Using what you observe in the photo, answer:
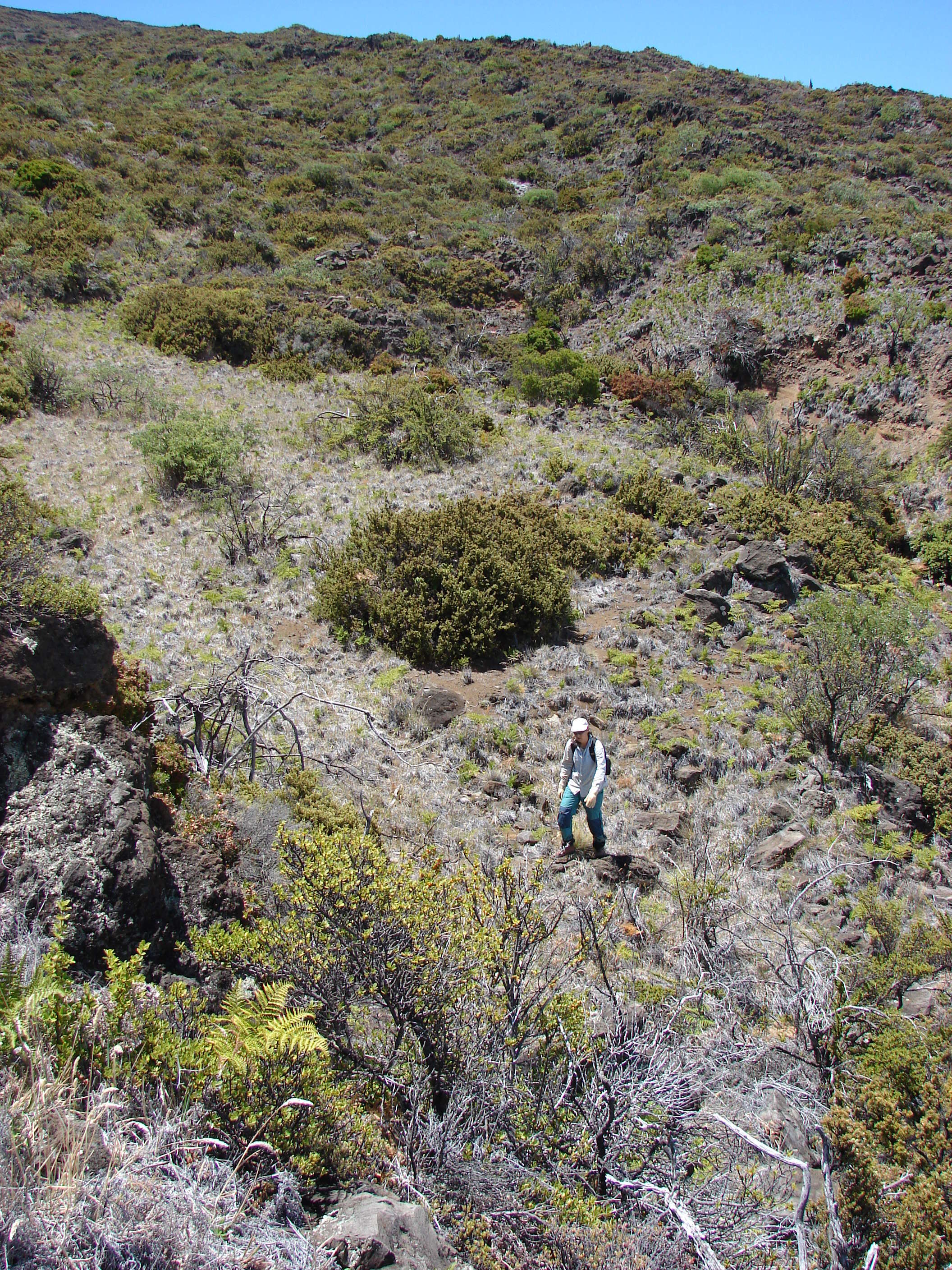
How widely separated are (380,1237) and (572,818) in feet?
11.6

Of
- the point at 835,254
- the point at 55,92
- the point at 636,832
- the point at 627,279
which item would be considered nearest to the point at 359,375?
the point at 627,279

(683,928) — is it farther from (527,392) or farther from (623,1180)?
(527,392)

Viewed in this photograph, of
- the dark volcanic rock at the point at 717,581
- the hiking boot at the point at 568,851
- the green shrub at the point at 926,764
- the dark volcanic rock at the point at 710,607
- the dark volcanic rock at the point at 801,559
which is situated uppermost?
the dark volcanic rock at the point at 801,559

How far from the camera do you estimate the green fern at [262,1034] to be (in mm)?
2072

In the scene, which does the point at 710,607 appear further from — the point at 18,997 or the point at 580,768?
the point at 18,997

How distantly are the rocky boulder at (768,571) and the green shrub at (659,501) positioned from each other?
1.75 meters

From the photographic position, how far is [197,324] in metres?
Result: 17.0

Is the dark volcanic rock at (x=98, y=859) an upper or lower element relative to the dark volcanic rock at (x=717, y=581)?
lower

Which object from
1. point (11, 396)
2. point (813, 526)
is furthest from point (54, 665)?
point (11, 396)

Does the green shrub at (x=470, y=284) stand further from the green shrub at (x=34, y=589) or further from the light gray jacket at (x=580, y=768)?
the green shrub at (x=34, y=589)

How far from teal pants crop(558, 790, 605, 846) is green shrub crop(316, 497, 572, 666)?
9.85ft

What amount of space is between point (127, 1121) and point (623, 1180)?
162 centimetres

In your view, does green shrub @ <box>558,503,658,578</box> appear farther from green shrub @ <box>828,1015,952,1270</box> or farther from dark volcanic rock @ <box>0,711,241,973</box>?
green shrub @ <box>828,1015,952,1270</box>

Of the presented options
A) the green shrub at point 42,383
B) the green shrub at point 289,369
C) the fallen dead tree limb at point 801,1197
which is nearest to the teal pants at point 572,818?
the fallen dead tree limb at point 801,1197
